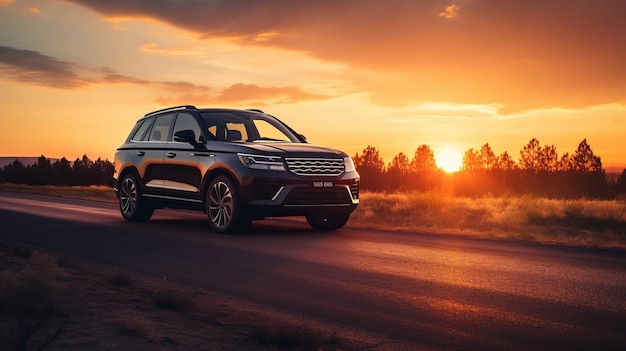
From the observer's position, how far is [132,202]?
48.9 ft

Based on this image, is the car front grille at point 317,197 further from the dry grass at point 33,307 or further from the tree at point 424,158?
the tree at point 424,158

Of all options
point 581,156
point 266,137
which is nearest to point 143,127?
point 266,137

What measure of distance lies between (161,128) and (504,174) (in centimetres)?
11365

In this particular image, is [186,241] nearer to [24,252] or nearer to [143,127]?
[24,252]

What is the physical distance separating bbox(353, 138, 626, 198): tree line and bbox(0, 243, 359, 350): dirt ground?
86624 millimetres

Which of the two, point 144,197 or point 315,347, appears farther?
point 144,197

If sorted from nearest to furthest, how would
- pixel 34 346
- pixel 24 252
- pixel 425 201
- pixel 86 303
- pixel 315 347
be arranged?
pixel 34 346
pixel 315 347
pixel 86 303
pixel 24 252
pixel 425 201

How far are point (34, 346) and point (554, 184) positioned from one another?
11336cm

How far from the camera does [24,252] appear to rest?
29.2 feet

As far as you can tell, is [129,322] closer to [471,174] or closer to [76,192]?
[76,192]

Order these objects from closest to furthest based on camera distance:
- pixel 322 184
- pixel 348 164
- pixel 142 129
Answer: pixel 322 184, pixel 348 164, pixel 142 129

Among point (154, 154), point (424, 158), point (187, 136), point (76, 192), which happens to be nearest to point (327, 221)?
point (187, 136)

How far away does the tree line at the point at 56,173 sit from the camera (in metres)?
147

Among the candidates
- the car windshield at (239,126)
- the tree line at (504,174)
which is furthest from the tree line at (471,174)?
the car windshield at (239,126)
